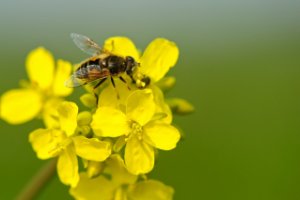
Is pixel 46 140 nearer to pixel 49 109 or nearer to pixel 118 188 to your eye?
pixel 118 188

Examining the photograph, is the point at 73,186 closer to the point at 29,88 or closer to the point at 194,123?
the point at 29,88

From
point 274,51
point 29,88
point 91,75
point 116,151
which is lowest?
point 274,51

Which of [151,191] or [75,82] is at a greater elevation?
[75,82]

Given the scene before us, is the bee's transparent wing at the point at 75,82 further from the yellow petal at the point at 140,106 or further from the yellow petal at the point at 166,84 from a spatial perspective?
the yellow petal at the point at 166,84

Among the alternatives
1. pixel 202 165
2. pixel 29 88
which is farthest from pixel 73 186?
pixel 202 165

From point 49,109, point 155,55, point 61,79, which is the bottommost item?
point 49,109

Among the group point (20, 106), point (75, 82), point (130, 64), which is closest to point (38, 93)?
point (20, 106)

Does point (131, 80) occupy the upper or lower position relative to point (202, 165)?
upper
